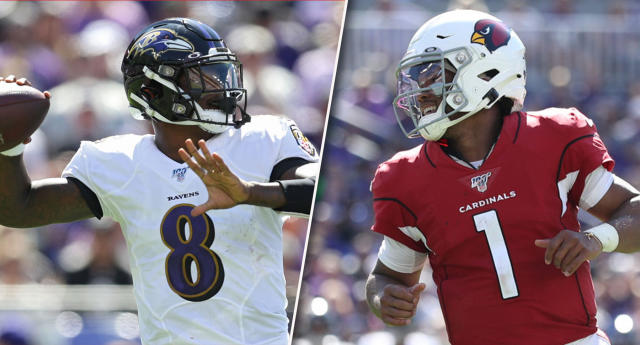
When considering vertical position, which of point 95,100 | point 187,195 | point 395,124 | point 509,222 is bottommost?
point 395,124

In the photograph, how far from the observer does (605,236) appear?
10.2ft

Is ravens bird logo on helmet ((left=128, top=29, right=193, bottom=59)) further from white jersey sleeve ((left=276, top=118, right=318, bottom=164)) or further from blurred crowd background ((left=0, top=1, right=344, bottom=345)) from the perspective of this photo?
blurred crowd background ((left=0, top=1, right=344, bottom=345))

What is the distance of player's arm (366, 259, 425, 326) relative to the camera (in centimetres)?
321

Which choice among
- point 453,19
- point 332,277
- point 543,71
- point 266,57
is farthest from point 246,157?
point 543,71

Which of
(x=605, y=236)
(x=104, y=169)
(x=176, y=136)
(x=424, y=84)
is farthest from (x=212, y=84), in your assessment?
(x=605, y=236)

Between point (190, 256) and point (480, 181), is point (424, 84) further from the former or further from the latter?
point (190, 256)

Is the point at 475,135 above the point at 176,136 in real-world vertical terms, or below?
above

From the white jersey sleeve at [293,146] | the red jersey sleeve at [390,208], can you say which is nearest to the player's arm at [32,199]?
the white jersey sleeve at [293,146]

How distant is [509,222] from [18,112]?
1.89 meters

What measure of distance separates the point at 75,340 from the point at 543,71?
5.41 metres

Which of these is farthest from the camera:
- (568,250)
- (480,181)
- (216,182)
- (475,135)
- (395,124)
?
(395,124)

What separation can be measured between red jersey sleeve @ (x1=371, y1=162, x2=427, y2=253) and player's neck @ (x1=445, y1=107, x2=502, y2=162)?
0.24 metres

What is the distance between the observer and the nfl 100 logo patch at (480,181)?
332 cm

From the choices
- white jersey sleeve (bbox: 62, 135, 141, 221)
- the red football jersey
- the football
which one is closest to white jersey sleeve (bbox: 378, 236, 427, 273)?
the red football jersey
